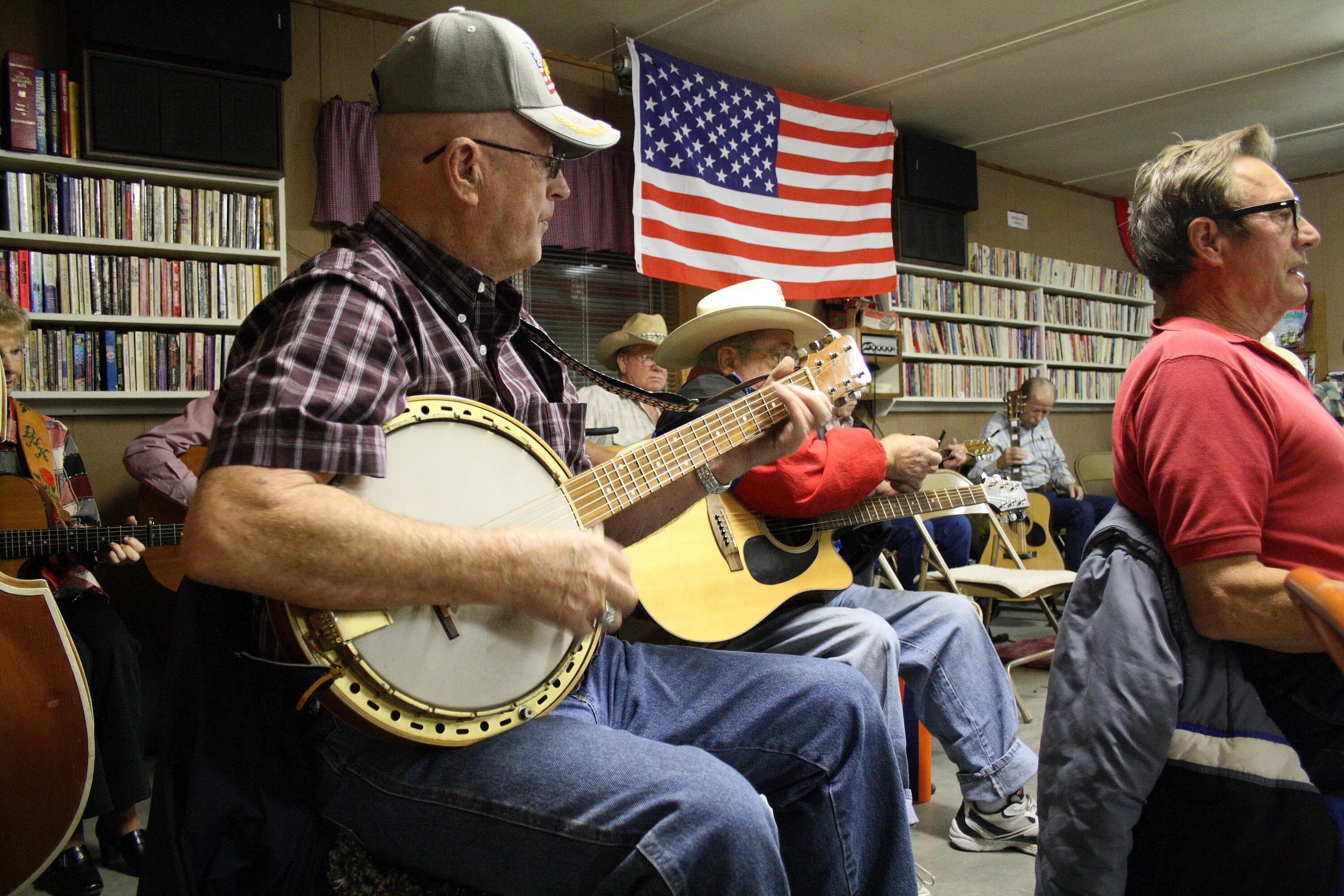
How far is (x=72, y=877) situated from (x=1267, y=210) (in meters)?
3.05

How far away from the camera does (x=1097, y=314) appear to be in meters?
7.86

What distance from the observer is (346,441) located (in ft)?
3.08

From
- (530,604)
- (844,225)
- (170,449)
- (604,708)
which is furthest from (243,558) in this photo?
(844,225)

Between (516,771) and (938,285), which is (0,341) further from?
(938,285)

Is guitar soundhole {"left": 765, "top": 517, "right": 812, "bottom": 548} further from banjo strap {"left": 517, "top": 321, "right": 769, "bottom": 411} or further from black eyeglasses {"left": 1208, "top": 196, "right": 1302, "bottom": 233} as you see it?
black eyeglasses {"left": 1208, "top": 196, "right": 1302, "bottom": 233}

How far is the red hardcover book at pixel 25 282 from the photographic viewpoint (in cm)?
337

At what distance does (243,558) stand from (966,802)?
2135mm

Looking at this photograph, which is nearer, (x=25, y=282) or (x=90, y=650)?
(x=90, y=650)

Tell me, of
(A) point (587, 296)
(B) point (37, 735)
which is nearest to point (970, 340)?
(A) point (587, 296)

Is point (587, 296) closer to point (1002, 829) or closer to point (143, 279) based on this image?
point (143, 279)

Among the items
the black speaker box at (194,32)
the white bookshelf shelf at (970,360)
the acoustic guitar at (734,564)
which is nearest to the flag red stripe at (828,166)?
the white bookshelf shelf at (970,360)

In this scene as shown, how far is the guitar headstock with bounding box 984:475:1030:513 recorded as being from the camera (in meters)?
3.38

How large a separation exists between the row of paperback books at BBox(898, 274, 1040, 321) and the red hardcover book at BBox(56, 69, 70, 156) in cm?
480

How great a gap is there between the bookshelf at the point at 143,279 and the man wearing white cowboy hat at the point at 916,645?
2.49m
